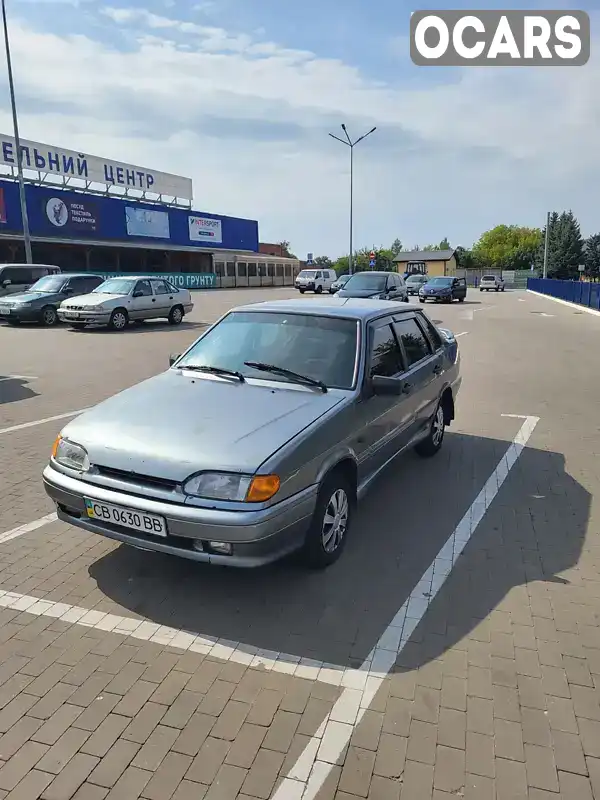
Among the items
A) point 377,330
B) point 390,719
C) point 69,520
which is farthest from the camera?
point 377,330

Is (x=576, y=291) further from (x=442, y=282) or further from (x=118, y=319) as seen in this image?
(x=118, y=319)

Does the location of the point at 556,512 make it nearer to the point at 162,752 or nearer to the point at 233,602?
the point at 233,602

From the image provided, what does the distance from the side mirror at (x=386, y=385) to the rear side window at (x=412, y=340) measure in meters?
1.08

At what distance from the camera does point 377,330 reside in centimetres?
476

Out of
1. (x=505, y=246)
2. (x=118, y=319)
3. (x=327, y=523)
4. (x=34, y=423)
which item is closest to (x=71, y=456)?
(x=327, y=523)

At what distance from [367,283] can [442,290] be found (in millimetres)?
14564

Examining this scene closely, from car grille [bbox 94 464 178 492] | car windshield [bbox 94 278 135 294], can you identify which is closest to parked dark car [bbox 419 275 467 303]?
car windshield [bbox 94 278 135 294]

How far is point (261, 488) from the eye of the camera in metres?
3.18

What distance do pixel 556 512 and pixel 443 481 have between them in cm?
103

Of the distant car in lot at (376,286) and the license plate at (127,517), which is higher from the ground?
the distant car in lot at (376,286)

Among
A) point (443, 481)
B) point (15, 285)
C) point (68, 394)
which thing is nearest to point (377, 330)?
point (443, 481)

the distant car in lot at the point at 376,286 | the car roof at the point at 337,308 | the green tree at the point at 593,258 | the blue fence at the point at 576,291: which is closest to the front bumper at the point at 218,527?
the car roof at the point at 337,308

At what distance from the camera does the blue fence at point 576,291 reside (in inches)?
1089

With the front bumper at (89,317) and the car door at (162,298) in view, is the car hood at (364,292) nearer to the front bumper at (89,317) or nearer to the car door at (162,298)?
the car door at (162,298)
